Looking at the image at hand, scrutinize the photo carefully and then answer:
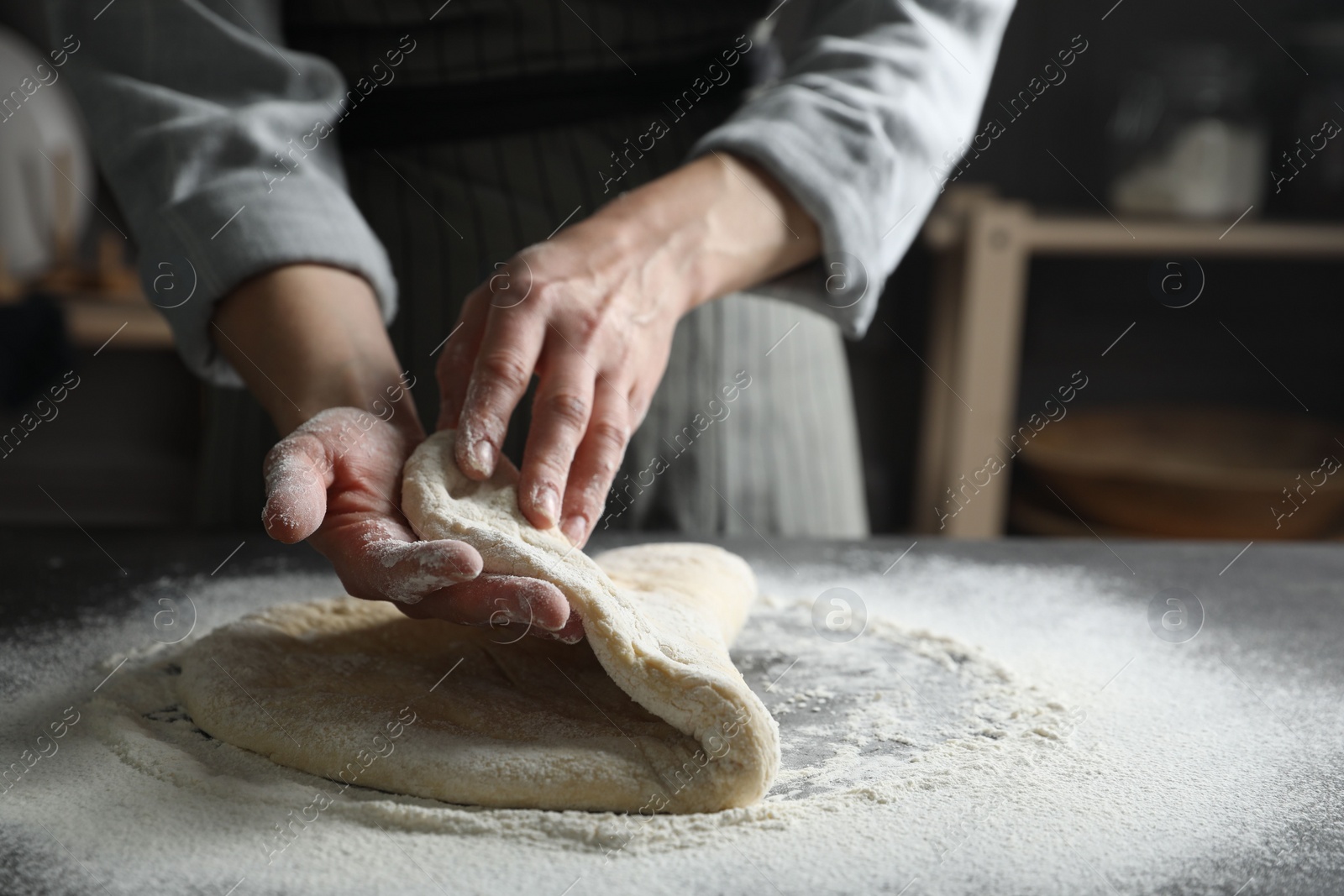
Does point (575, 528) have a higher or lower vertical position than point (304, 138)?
lower

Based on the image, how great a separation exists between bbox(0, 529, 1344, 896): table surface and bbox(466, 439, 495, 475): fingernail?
0.36m

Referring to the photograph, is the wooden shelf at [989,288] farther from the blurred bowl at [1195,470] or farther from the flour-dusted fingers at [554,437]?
the flour-dusted fingers at [554,437]

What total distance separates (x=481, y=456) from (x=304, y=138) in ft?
1.51

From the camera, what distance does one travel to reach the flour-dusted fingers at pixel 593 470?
79 cm

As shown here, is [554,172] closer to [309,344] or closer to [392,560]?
[309,344]

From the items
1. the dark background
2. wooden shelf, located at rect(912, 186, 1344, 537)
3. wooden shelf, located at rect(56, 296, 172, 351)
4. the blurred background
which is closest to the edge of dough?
the blurred background

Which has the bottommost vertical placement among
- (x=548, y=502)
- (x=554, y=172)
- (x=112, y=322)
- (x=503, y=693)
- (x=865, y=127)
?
(x=112, y=322)

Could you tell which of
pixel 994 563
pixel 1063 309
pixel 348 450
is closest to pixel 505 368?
pixel 348 450

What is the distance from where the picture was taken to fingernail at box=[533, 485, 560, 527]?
76cm

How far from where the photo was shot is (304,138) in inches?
41.6

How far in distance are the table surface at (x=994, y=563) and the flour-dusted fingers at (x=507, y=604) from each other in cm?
35

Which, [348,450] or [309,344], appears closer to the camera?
[348,450]

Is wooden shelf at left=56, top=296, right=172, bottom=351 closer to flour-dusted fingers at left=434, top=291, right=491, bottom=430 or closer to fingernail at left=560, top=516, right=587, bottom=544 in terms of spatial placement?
flour-dusted fingers at left=434, top=291, right=491, bottom=430

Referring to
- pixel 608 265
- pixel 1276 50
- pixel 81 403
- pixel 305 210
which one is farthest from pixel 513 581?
pixel 1276 50
